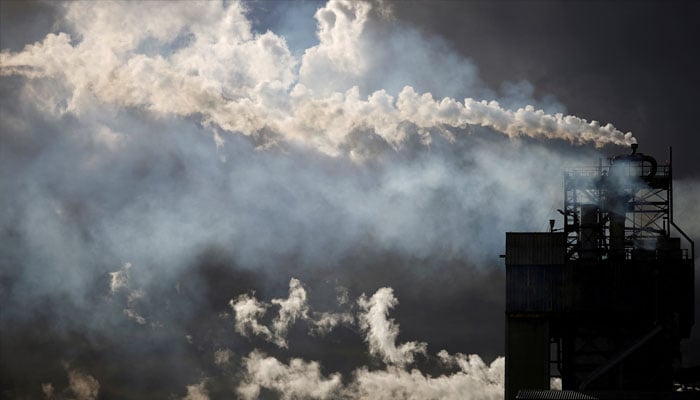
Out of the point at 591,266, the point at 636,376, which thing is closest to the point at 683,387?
the point at 636,376

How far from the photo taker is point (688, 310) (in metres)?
85.8

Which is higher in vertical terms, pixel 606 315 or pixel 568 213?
pixel 568 213

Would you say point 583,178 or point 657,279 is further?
point 583,178

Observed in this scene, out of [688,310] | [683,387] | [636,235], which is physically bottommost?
[683,387]

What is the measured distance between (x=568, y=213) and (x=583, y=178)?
3175 millimetres

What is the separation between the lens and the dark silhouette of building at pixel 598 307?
3273 inches

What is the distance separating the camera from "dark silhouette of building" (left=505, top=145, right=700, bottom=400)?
8312 cm

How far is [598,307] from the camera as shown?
85.4 metres

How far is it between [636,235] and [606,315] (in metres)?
8.39

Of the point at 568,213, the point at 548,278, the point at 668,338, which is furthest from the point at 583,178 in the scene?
the point at 668,338

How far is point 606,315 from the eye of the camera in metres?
85.5

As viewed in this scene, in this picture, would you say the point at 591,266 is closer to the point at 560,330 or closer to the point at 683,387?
the point at 560,330

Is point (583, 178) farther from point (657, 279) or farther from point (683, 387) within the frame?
point (683, 387)

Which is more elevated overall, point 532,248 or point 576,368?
point 532,248
